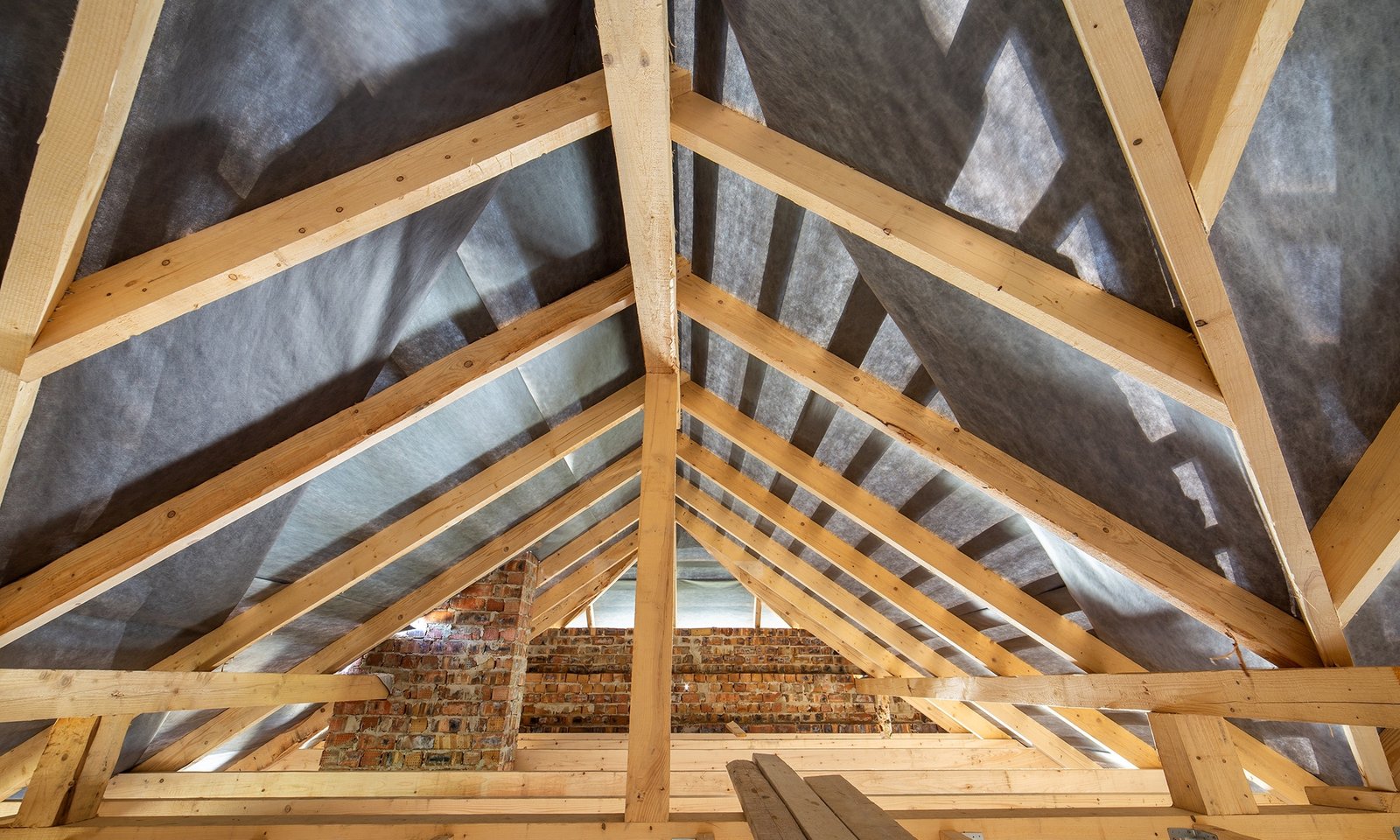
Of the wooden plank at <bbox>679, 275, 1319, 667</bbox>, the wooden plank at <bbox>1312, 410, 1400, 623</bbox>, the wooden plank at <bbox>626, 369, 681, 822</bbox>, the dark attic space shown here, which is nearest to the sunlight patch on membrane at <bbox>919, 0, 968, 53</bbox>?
the dark attic space

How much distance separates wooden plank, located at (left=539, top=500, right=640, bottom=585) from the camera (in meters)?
6.18

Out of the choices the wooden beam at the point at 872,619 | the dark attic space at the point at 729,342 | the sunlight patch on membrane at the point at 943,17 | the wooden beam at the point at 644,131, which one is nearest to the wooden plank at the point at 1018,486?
the dark attic space at the point at 729,342

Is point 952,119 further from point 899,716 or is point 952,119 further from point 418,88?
point 899,716

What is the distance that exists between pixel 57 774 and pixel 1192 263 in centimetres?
432

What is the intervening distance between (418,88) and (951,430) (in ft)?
7.07

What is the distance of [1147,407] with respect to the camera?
1.70 m

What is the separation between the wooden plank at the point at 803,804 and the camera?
1309 mm

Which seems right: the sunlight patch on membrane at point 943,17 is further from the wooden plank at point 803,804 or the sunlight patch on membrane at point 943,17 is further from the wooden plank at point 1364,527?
the wooden plank at point 803,804

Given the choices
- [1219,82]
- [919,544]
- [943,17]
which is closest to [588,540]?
[919,544]

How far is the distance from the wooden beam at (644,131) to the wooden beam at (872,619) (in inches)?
134

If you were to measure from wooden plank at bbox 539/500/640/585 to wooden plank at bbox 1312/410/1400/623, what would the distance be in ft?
16.8

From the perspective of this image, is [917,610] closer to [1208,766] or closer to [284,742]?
[1208,766]

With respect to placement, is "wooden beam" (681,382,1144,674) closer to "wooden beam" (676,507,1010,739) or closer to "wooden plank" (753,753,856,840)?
"wooden plank" (753,753,856,840)

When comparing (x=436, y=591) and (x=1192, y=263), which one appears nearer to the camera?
(x=1192, y=263)
